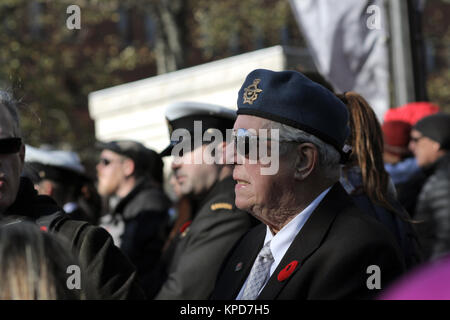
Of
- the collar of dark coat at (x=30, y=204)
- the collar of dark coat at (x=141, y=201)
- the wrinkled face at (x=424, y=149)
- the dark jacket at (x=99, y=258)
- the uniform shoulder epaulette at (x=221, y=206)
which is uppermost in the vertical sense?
the collar of dark coat at (x=30, y=204)

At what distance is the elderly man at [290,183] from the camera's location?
2652 mm

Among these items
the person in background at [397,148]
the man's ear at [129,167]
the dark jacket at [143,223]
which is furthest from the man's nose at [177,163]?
A: the person in background at [397,148]

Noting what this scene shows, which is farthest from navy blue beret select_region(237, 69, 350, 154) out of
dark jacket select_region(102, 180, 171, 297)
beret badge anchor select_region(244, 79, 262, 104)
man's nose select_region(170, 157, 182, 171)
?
dark jacket select_region(102, 180, 171, 297)

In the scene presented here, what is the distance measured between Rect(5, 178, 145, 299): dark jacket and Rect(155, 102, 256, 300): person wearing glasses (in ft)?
4.03

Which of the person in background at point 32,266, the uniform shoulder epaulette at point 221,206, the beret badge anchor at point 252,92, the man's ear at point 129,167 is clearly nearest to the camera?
the person in background at point 32,266

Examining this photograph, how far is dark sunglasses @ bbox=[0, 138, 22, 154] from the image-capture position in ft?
9.04

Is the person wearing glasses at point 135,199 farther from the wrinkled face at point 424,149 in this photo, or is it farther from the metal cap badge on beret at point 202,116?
the wrinkled face at point 424,149

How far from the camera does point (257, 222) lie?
13.2 ft

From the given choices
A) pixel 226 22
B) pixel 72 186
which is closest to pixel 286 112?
pixel 72 186

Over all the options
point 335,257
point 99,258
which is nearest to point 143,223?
point 99,258

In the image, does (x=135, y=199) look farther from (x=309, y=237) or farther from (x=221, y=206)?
(x=309, y=237)

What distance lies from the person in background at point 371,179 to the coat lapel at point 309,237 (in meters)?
0.62

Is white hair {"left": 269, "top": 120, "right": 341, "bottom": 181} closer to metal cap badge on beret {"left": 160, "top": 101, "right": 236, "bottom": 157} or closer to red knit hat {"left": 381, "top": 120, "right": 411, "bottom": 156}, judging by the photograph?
metal cap badge on beret {"left": 160, "top": 101, "right": 236, "bottom": 157}

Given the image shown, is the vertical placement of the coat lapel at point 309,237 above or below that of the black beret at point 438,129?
above
